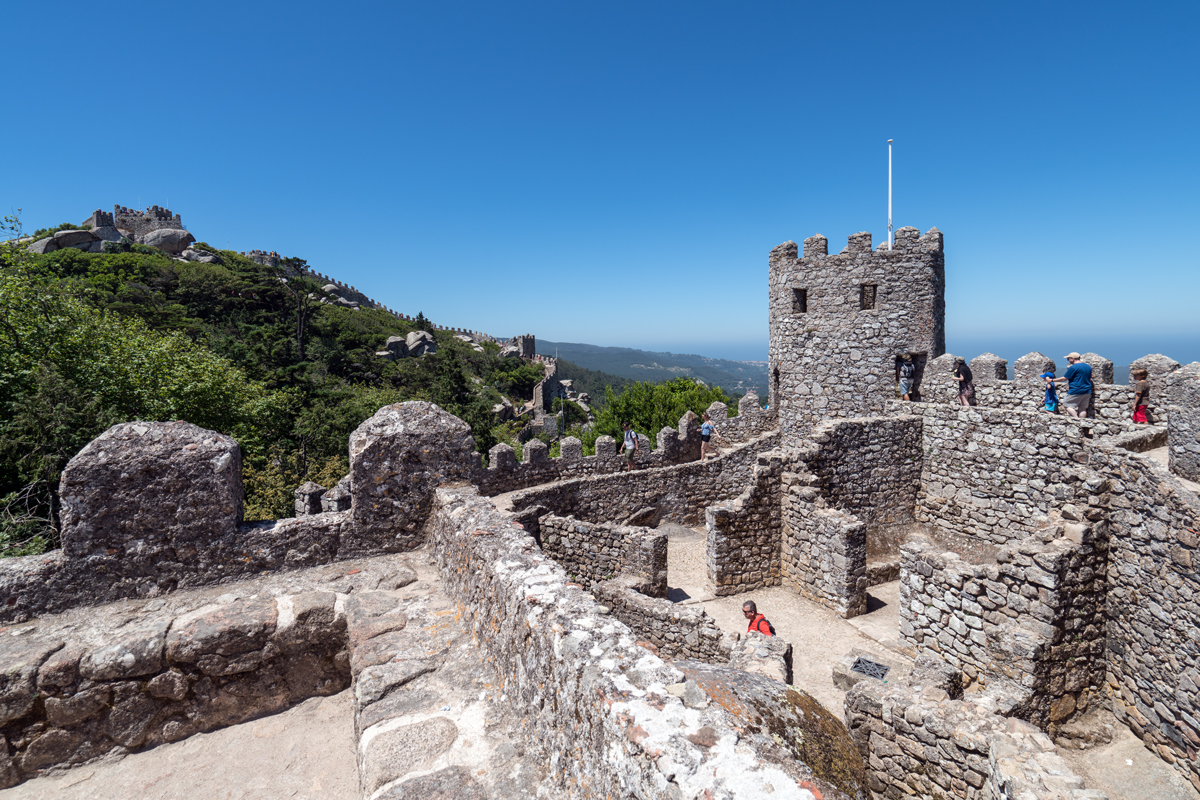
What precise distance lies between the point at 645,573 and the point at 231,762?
6389 mm

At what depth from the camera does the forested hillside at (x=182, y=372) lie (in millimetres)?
10367

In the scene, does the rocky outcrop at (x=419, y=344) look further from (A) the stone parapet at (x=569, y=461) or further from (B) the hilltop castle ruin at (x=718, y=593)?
(B) the hilltop castle ruin at (x=718, y=593)

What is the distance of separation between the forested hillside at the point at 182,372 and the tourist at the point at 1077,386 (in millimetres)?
14433

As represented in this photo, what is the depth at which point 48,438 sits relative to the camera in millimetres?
10250

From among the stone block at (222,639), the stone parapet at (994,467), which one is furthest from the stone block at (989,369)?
the stone block at (222,639)

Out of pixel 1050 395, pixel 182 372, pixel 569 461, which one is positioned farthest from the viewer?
pixel 182 372

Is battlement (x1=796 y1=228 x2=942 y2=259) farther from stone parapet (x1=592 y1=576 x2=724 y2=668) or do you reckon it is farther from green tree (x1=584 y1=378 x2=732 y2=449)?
green tree (x1=584 y1=378 x2=732 y2=449)

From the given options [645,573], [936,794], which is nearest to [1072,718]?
[936,794]

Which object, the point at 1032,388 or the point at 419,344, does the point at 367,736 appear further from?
the point at 419,344

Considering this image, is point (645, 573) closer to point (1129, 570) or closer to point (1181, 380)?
point (1129, 570)

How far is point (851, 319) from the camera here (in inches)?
476

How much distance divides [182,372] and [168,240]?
5825 cm

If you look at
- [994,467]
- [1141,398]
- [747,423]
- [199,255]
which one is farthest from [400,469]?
[199,255]

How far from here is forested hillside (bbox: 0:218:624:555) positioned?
10.4 m
